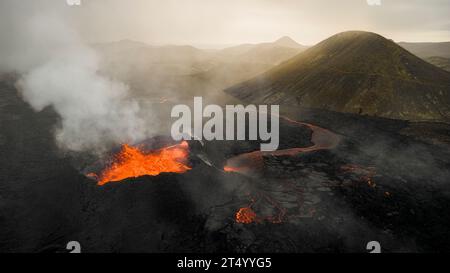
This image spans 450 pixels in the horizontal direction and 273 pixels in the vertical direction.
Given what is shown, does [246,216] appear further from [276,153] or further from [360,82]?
[360,82]

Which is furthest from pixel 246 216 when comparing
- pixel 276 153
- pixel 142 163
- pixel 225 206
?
pixel 276 153

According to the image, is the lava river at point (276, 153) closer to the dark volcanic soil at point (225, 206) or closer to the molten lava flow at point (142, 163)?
the dark volcanic soil at point (225, 206)

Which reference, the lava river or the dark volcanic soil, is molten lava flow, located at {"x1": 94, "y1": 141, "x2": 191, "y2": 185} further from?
the lava river

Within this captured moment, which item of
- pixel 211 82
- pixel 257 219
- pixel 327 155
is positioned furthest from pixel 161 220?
pixel 211 82

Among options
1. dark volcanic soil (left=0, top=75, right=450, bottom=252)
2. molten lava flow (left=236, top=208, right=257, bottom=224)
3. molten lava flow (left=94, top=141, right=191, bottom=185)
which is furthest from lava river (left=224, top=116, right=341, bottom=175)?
molten lava flow (left=236, top=208, right=257, bottom=224)

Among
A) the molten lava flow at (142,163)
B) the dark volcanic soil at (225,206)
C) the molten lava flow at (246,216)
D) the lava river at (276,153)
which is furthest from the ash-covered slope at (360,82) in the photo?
the molten lava flow at (246,216)
